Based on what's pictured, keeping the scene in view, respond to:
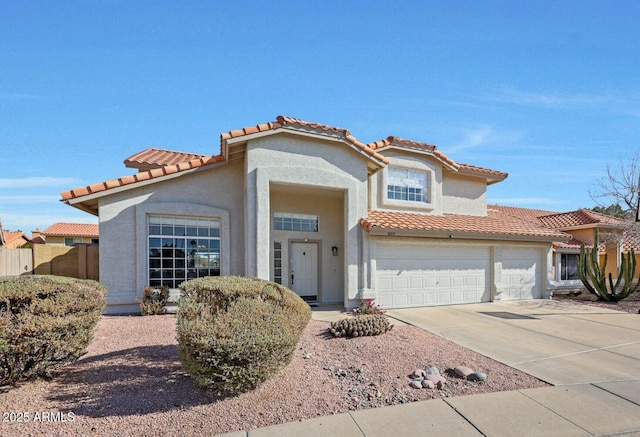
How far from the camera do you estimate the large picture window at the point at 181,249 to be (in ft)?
35.8

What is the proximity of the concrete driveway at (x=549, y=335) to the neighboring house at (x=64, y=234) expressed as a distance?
33641 mm

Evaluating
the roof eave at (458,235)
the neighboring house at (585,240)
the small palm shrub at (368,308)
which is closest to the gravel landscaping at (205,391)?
the small palm shrub at (368,308)

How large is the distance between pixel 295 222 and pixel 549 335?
8.58m

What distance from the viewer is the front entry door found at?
43.7 feet

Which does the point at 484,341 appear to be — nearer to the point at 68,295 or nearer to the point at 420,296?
the point at 420,296

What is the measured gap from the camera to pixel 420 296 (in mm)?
12734

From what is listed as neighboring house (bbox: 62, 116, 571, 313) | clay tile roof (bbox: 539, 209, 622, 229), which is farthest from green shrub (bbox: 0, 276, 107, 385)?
clay tile roof (bbox: 539, 209, 622, 229)

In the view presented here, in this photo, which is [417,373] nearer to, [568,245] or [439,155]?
[439,155]

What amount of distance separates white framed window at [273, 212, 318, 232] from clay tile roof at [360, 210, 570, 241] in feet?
7.50

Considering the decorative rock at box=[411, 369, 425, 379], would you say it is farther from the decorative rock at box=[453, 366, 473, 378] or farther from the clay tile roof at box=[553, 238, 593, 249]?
the clay tile roof at box=[553, 238, 593, 249]

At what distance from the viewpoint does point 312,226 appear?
45.0ft

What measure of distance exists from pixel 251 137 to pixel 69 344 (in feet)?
23.6

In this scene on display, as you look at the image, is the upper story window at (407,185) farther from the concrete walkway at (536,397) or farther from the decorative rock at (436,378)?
the decorative rock at (436,378)

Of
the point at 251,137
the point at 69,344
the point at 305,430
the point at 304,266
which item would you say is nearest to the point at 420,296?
the point at 304,266
